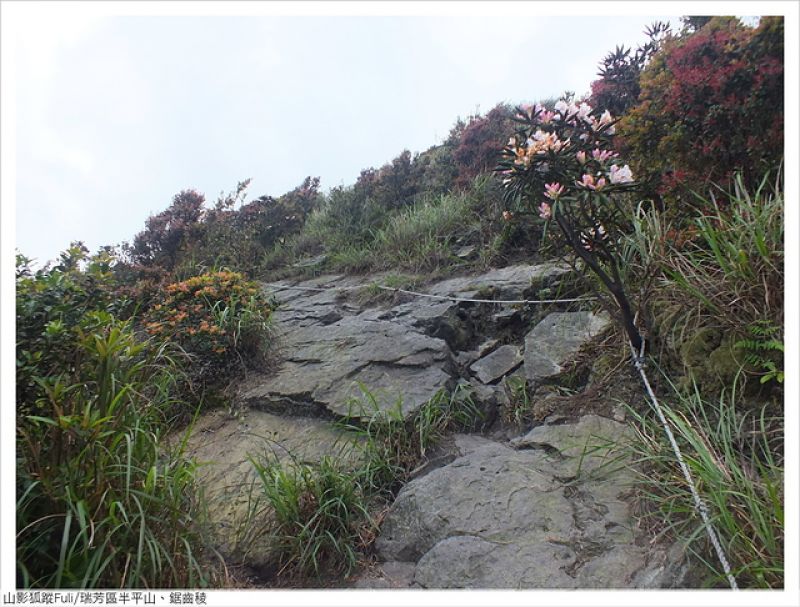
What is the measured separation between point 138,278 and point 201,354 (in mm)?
2348

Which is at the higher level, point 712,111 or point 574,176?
point 712,111

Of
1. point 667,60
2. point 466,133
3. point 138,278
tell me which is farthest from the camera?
point 466,133

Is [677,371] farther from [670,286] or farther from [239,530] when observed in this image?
[239,530]

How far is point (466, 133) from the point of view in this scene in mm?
7008

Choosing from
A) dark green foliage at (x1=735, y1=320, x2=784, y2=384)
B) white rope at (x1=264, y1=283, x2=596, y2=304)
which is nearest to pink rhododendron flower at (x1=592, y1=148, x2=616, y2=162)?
dark green foliage at (x1=735, y1=320, x2=784, y2=384)

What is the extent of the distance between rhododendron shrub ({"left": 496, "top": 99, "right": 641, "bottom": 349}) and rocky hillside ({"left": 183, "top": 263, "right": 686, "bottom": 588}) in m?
0.72

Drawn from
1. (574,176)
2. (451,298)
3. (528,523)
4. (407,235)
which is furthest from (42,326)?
(407,235)

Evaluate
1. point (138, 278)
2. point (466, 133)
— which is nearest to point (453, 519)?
point (138, 278)

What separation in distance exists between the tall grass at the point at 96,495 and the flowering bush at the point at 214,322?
1557 mm

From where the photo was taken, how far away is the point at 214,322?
3691 millimetres

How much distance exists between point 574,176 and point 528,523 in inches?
65.1

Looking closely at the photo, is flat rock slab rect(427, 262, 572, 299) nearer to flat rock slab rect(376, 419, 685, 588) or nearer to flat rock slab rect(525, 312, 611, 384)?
flat rock slab rect(525, 312, 611, 384)

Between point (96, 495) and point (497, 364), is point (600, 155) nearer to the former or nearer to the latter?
point (497, 364)

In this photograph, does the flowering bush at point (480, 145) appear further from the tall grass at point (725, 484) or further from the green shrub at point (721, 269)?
the tall grass at point (725, 484)
